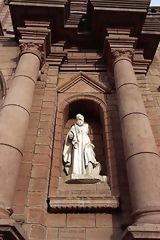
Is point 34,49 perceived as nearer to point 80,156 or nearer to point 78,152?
point 78,152

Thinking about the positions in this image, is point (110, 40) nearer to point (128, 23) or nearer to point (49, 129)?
point (128, 23)

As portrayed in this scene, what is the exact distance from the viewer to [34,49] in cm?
852

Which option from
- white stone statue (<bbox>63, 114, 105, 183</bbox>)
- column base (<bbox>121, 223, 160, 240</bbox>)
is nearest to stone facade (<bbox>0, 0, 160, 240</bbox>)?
column base (<bbox>121, 223, 160, 240</bbox>)

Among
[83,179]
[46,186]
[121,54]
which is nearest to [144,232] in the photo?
[83,179]

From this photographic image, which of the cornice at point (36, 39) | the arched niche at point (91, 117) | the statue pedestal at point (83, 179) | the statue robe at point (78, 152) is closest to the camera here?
the statue pedestal at point (83, 179)

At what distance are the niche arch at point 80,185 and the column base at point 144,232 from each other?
132 cm

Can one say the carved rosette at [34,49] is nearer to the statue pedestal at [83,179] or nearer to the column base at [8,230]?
the statue pedestal at [83,179]

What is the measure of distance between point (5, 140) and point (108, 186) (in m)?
2.23

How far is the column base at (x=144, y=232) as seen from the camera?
4516 millimetres

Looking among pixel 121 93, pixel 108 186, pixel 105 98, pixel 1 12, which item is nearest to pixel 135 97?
pixel 121 93

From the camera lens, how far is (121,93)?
7.41m

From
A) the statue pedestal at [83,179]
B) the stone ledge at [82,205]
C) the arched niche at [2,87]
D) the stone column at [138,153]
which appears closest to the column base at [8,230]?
the stone ledge at [82,205]

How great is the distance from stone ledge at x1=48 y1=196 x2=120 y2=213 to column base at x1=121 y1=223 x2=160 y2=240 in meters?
1.27

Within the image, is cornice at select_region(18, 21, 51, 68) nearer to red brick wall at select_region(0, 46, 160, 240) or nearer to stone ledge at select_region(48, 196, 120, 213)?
red brick wall at select_region(0, 46, 160, 240)
